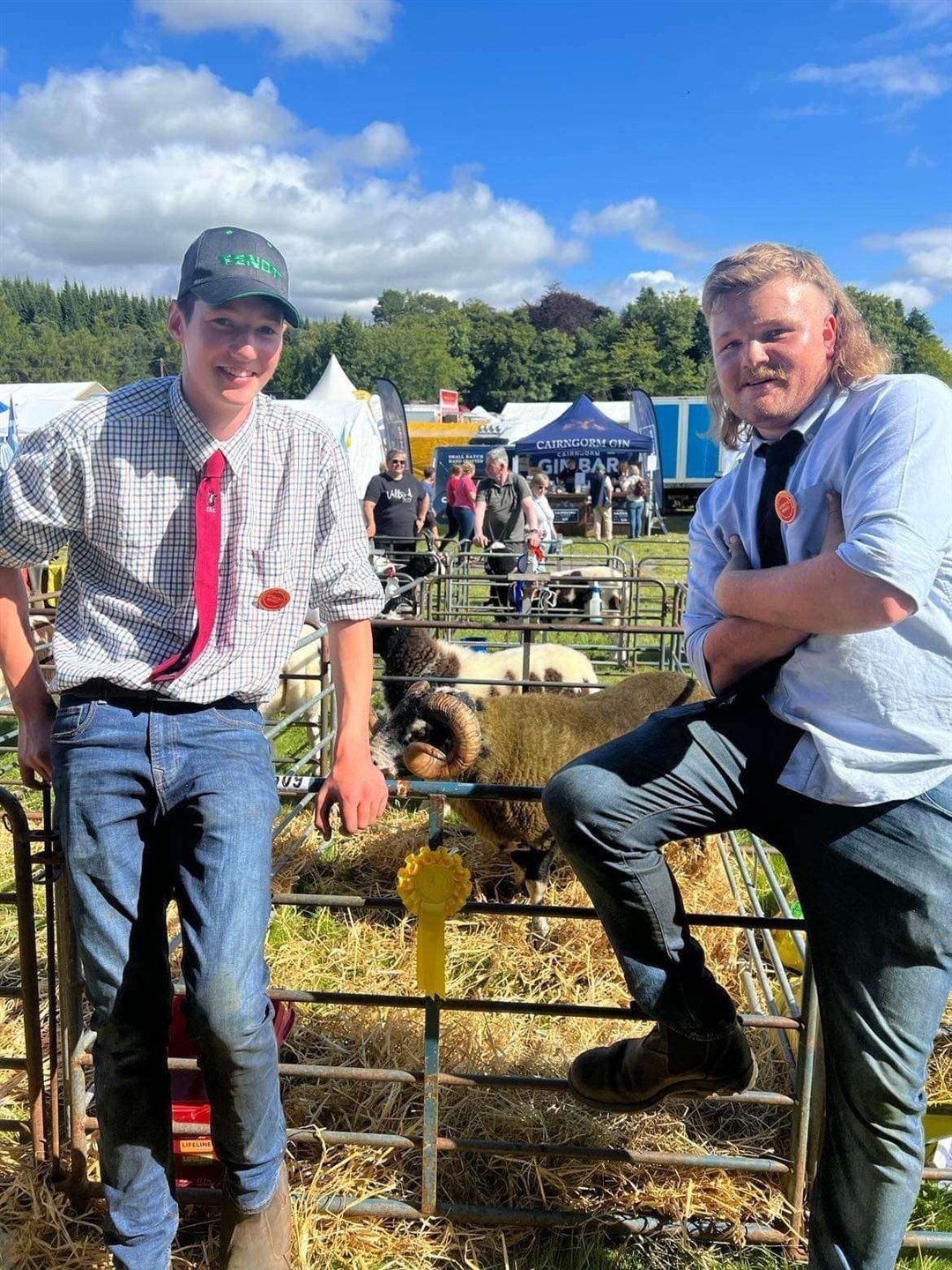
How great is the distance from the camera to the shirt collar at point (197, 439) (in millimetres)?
2062

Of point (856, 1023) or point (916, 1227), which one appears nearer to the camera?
point (856, 1023)

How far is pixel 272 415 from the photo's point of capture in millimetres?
2170

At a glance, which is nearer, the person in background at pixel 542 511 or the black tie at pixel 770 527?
the black tie at pixel 770 527

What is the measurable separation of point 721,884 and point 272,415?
4117mm

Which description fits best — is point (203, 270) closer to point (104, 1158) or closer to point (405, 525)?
point (104, 1158)

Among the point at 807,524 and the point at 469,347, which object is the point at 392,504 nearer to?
the point at 807,524

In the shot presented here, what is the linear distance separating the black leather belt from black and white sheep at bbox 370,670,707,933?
2257 mm

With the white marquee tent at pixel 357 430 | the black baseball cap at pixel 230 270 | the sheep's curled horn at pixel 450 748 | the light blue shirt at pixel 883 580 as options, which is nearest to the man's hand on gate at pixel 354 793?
the light blue shirt at pixel 883 580

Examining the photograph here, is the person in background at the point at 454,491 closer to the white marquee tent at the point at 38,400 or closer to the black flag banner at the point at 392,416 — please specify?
the black flag banner at the point at 392,416

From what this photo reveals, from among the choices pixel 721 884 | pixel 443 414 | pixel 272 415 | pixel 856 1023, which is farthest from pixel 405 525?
pixel 443 414

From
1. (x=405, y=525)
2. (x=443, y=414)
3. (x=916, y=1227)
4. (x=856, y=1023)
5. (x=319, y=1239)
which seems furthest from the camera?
(x=443, y=414)

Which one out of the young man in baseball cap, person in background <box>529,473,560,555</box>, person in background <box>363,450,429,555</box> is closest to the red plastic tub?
the young man in baseball cap

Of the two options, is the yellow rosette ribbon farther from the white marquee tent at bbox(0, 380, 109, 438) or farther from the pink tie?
the white marquee tent at bbox(0, 380, 109, 438)

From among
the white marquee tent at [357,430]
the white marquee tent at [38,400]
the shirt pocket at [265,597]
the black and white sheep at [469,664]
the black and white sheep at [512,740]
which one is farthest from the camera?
the white marquee tent at [357,430]
